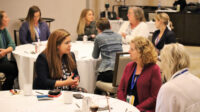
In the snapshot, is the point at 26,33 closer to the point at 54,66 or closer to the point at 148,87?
the point at 54,66

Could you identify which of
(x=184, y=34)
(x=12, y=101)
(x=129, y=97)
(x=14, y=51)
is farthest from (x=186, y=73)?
(x=184, y=34)

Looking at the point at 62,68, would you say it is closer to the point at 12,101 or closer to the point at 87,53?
the point at 12,101

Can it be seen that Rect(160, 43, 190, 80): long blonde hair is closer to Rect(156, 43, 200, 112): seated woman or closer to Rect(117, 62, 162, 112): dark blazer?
Rect(156, 43, 200, 112): seated woman

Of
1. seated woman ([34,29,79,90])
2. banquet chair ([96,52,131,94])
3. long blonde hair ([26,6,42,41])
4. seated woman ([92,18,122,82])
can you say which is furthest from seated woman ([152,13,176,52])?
seated woman ([34,29,79,90])

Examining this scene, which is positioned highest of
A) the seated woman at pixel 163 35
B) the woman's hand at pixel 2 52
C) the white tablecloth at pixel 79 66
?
the seated woman at pixel 163 35

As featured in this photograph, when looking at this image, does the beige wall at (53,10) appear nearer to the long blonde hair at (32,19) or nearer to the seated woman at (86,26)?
the long blonde hair at (32,19)

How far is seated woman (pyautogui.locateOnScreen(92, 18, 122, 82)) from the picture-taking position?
4926mm

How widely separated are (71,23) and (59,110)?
6.67 metres

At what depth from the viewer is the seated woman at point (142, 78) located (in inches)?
140

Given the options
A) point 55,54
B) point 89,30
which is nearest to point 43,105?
point 55,54

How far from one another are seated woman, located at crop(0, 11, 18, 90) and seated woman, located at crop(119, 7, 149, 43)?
1940 millimetres

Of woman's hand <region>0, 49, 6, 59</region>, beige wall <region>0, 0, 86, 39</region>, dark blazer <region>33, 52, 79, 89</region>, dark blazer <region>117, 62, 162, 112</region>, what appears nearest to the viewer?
dark blazer <region>117, 62, 162, 112</region>

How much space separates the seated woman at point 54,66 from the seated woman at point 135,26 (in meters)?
2.34

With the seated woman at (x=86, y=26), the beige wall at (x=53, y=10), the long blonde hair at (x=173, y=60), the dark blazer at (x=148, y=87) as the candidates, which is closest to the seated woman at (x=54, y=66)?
the dark blazer at (x=148, y=87)
